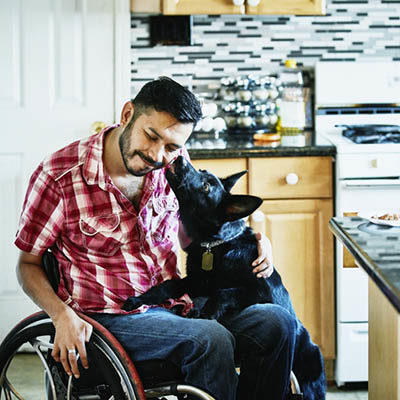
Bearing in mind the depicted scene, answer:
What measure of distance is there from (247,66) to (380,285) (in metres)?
2.53

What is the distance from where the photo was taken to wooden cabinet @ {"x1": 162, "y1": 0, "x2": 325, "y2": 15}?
10.5 feet

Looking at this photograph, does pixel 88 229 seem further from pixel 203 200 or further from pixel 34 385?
pixel 34 385

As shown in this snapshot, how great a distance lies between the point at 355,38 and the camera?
367 centimetres

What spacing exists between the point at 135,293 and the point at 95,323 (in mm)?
250

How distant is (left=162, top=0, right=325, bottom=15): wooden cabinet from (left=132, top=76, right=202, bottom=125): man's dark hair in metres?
1.42

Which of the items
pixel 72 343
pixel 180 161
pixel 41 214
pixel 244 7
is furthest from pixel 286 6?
pixel 72 343

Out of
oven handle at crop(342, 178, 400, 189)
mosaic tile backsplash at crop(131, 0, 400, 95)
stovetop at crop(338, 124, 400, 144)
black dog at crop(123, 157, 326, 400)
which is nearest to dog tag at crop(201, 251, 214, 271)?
black dog at crop(123, 157, 326, 400)

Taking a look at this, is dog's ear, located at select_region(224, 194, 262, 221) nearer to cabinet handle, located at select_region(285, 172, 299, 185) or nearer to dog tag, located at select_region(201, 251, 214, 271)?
dog tag, located at select_region(201, 251, 214, 271)

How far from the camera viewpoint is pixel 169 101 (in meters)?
1.81

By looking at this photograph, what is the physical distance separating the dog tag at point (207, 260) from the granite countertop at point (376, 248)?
38 centimetres

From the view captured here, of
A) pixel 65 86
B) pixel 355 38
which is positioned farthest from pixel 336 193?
pixel 65 86

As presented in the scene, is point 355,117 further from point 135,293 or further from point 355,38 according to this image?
point 135,293

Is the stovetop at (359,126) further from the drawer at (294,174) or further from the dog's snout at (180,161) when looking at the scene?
the dog's snout at (180,161)

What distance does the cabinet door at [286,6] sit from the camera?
127 inches
